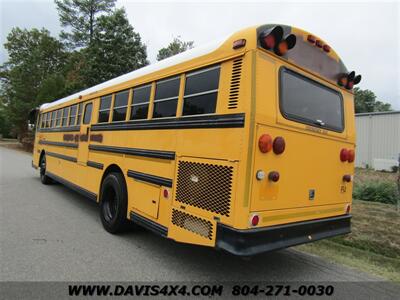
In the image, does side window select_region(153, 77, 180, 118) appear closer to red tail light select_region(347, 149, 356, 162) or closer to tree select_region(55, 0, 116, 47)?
red tail light select_region(347, 149, 356, 162)

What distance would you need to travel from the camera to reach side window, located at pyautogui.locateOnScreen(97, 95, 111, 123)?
583 cm

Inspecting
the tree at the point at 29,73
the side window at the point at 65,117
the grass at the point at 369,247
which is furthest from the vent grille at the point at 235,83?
the tree at the point at 29,73

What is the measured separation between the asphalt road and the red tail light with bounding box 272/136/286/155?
1.63 m

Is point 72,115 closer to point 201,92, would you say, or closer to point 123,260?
point 123,260

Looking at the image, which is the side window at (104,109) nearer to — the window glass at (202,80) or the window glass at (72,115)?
the window glass at (72,115)

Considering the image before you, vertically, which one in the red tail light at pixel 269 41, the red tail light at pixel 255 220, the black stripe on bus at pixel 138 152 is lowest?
the red tail light at pixel 255 220

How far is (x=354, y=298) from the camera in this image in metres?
3.45

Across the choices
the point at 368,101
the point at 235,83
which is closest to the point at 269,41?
the point at 235,83

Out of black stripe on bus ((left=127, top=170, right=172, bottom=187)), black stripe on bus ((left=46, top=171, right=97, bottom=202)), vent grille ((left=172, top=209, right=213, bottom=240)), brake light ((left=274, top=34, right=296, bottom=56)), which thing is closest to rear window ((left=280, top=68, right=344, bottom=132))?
brake light ((left=274, top=34, right=296, bottom=56))

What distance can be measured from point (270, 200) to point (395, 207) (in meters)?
5.46

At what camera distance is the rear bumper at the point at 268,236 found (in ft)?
9.93

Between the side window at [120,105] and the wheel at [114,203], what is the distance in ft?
3.16

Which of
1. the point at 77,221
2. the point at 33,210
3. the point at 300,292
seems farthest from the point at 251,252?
the point at 33,210

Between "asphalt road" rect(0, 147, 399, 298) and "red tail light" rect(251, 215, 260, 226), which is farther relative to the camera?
"asphalt road" rect(0, 147, 399, 298)
